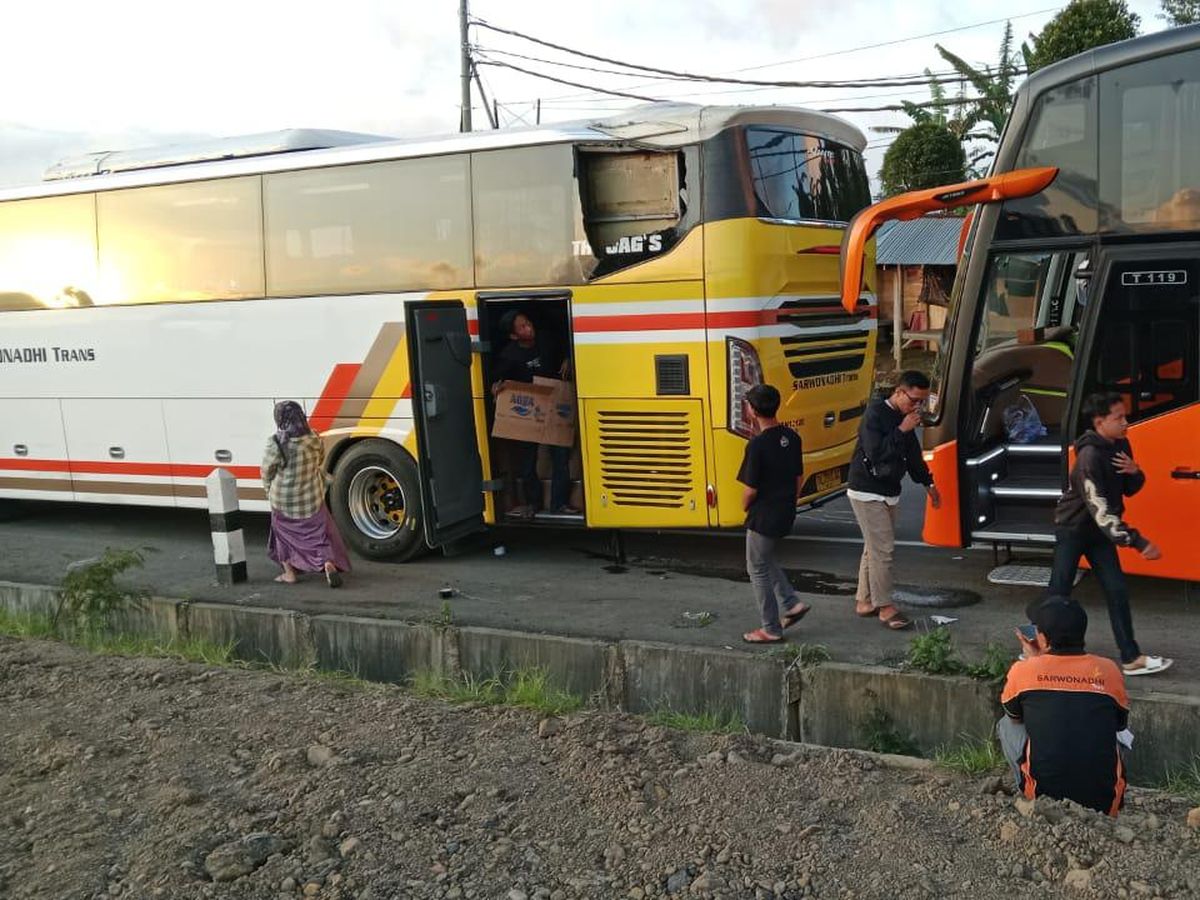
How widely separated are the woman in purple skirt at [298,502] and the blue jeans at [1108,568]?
212 inches

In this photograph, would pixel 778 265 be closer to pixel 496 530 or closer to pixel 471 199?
pixel 471 199

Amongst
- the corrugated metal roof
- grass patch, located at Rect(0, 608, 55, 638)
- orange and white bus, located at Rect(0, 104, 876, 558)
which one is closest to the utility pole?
the corrugated metal roof

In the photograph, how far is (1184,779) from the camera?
4.97 m

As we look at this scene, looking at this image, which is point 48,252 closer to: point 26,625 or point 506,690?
point 26,625

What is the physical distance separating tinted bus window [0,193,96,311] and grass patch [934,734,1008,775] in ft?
29.5

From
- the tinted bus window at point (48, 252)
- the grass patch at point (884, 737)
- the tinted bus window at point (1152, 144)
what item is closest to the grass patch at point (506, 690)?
the grass patch at point (884, 737)

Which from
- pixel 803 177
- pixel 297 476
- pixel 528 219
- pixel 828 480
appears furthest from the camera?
pixel 828 480

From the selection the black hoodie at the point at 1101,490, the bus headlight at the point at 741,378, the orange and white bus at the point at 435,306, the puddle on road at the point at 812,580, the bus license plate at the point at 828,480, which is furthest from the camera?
the bus license plate at the point at 828,480

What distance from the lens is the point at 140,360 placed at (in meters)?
10.7

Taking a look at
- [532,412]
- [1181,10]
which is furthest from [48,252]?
[1181,10]

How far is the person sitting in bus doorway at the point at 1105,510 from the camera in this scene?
5867 mm

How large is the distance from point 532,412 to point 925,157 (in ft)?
70.4

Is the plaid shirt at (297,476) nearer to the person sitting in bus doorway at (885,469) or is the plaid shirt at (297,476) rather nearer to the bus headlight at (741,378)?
the bus headlight at (741,378)

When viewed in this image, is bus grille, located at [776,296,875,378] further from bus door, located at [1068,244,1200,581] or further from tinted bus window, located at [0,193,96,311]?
tinted bus window, located at [0,193,96,311]
